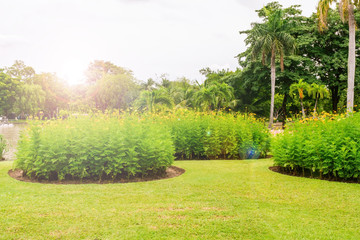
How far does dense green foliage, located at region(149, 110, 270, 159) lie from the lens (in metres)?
12.0

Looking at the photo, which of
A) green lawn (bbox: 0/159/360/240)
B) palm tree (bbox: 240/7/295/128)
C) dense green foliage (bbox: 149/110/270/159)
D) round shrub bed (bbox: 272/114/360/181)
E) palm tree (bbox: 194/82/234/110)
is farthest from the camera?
palm tree (bbox: 194/82/234/110)

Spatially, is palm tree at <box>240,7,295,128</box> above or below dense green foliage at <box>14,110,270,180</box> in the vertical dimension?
above

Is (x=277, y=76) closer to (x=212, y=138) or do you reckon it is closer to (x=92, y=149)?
(x=212, y=138)

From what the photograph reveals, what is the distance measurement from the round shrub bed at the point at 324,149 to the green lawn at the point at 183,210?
0.51m

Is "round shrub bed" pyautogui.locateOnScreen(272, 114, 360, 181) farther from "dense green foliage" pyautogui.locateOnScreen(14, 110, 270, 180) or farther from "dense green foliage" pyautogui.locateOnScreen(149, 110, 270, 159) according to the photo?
"dense green foliage" pyautogui.locateOnScreen(149, 110, 270, 159)

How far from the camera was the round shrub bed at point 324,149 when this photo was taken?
715 centimetres

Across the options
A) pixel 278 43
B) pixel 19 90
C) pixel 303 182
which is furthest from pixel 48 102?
pixel 303 182

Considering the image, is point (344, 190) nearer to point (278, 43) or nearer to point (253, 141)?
point (253, 141)

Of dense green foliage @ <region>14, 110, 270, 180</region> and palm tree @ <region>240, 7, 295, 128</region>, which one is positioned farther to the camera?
palm tree @ <region>240, 7, 295, 128</region>

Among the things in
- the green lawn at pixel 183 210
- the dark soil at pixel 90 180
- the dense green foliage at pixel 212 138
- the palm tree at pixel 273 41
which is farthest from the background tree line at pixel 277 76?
the green lawn at pixel 183 210

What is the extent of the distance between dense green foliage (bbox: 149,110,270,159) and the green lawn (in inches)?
185

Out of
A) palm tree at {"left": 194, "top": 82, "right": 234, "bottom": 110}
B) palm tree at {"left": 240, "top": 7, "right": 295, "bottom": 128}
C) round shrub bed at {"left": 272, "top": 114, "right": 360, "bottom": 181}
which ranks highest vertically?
palm tree at {"left": 240, "top": 7, "right": 295, "bottom": 128}

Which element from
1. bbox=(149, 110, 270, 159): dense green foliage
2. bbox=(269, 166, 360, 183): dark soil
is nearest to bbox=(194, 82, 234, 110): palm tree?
bbox=(149, 110, 270, 159): dense green foliage

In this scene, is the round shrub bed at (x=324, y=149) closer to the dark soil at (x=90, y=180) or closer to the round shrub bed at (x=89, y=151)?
the dark soil at (x=90, y=180)
